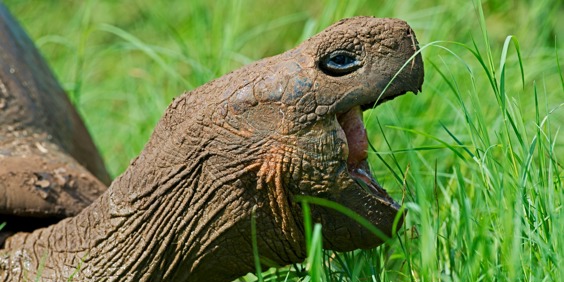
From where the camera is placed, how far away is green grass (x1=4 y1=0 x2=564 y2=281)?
2.21m

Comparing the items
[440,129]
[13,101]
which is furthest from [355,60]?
[440,129]

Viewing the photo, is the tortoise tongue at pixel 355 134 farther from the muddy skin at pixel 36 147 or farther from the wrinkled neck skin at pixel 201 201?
the muddy skin at pixel 36 147

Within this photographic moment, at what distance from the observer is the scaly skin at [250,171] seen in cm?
216

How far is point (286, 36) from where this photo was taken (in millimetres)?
6066

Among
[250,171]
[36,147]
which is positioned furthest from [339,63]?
[36,147]

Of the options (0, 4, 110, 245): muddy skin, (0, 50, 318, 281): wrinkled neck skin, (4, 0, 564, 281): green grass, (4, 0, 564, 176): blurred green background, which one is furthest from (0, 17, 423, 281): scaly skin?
(4, 0, 564, 176): blurred green background

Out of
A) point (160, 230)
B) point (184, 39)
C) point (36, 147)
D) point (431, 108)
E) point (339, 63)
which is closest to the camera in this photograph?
point (339, 63)

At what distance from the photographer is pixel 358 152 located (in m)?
2.24

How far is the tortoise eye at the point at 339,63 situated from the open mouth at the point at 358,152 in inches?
3.2

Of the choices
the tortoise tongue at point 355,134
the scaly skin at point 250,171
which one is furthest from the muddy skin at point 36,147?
the tortoise tongue at point 355,134

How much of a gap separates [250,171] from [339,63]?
0.29 metres

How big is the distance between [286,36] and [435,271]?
3.95 meters

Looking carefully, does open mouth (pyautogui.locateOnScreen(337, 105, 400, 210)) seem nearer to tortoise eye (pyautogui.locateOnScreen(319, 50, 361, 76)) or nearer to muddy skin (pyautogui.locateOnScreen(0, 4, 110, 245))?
tortoise eye (pyautogui.locateOnScreen(319, 50, 361, 76))

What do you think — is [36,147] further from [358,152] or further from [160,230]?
[358,152]
